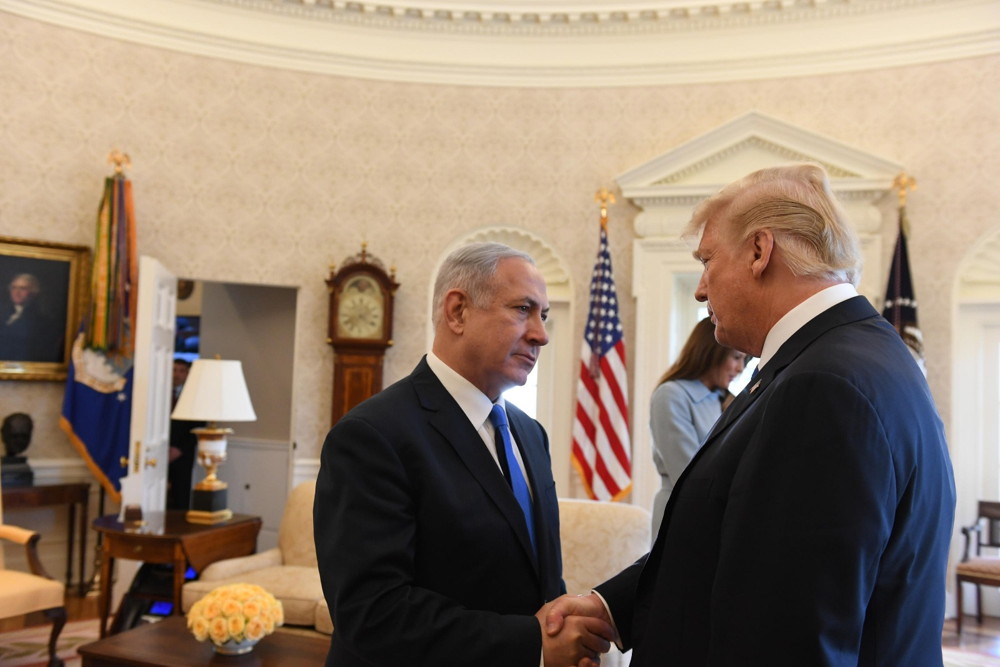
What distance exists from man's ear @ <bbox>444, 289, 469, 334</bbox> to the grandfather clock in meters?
5.33

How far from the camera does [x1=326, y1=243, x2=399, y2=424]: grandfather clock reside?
7.21m

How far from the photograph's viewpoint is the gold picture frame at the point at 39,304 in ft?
21.3

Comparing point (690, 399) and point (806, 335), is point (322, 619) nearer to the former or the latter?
point (690, 399)

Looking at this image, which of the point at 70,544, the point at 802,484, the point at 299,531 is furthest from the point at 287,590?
the point at 802,484

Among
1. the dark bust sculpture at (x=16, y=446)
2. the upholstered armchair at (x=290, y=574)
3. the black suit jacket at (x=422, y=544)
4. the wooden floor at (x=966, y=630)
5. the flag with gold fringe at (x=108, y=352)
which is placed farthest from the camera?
the flag with gold fringe at (x=108, y=352)

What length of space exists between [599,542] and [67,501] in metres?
4.16

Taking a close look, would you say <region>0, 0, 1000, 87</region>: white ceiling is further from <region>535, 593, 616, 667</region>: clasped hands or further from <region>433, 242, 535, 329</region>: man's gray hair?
<region>535, 593, 616, 667</region>: clasped hands

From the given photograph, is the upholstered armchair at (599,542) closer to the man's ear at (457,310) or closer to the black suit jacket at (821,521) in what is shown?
Result: the man's ear at (457,310)

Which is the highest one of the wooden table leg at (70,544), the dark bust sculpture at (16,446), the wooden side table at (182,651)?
the dark bust sculpture at (16,446)

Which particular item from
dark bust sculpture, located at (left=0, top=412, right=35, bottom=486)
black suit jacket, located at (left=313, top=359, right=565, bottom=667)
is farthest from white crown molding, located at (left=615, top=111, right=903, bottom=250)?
black suit jacket, located at (left=313, top=359, right=565, bottom=667)

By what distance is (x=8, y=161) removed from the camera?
654 cm

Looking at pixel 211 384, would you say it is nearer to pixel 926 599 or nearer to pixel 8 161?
pixel 8 161

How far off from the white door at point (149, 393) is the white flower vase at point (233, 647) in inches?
96.1

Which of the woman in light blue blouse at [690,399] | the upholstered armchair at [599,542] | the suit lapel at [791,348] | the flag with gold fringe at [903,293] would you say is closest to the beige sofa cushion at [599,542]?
the upholstered armchair at [599,542]
